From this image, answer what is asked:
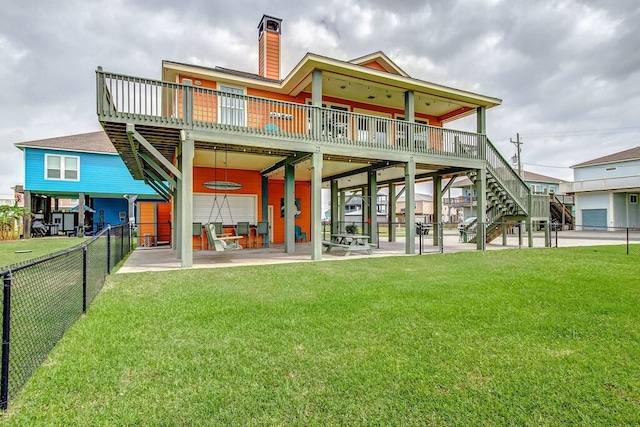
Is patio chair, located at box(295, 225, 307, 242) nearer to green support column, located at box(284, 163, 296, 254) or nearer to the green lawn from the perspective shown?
green support column, located at box(284, 163, 296, 254)

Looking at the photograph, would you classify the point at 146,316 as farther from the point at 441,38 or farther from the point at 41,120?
the point at 41,120

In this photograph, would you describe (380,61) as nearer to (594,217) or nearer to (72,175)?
(72,175)

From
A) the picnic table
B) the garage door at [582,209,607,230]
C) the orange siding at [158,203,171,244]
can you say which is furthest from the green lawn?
the garage door at [582,209,607,230]

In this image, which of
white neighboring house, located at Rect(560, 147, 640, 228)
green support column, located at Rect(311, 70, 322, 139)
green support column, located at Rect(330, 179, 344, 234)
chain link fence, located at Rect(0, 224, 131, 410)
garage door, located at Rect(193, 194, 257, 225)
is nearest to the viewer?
chain link fence, located at Rect(0, 224, 131, 410)

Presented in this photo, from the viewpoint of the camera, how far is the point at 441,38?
1584cm

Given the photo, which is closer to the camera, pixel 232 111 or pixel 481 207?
pixel 232 111

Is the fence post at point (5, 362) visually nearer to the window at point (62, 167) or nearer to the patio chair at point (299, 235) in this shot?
the patio chair at point (299, 235)

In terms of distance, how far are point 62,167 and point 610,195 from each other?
132 ft

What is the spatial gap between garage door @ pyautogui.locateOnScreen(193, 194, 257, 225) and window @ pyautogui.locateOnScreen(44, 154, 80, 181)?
1261 centimetres

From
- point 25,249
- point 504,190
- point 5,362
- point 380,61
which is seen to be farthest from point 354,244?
point 25,249

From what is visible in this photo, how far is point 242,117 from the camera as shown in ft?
33.5

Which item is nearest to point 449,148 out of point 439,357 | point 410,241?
point 410,241

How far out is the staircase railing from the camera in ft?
44.2

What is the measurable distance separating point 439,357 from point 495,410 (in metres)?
0.86
